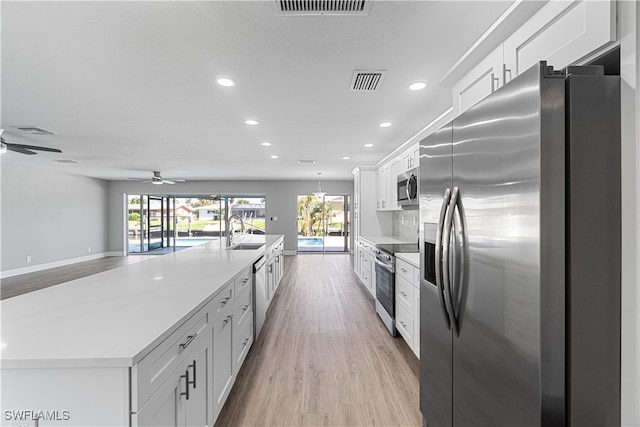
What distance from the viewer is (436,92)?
273 cm

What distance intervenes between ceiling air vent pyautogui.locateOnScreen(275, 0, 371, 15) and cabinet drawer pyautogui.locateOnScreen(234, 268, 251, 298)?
178 centimetres

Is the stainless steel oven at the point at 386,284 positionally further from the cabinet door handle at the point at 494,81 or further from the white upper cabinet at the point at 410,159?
the cabinet door handle at the point at 494,81

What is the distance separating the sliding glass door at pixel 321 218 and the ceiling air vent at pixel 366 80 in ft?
25.0

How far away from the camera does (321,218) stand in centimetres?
1039

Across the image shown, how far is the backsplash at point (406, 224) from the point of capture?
482 cm

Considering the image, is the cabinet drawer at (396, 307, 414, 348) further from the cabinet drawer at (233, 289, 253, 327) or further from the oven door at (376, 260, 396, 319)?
the cabinet drawer at (233, 289, 253, 327)

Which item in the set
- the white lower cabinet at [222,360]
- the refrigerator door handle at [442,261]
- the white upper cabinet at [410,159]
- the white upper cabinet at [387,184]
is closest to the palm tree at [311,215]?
the white upper cabinet at [387,184]

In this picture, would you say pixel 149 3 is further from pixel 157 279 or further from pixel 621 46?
pixel 621 46

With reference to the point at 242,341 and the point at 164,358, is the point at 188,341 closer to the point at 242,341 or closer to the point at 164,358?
the point at 164,358

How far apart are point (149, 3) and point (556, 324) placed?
7.34ft

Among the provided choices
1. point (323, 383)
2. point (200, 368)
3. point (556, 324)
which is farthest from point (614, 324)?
point (323, 383)

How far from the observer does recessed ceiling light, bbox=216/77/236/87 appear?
2.43m

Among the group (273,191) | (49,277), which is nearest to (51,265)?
(49,277)

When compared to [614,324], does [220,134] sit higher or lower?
higher
